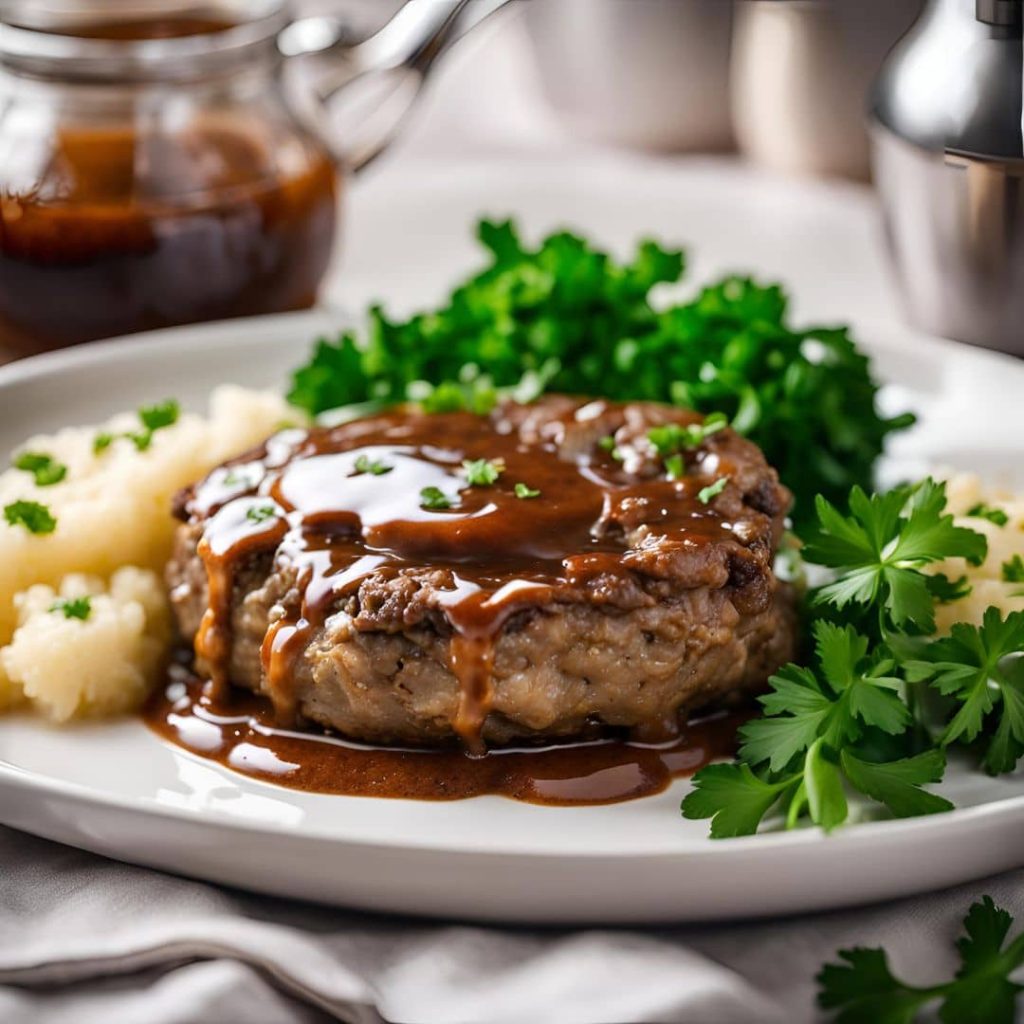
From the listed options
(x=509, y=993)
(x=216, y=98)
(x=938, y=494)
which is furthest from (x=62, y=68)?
(x=509, y=993)

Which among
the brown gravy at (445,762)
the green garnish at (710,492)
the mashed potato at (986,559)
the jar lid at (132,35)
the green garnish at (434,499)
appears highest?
the jar lid at (132,35)

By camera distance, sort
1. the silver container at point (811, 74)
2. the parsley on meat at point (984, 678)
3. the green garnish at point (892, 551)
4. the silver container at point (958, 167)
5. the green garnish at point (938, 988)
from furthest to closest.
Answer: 1. the silver container at point (811, 74)
2. the silver container at point (958, 167)
3. the green garnish at point (892, 551)
4. the parsley on meat at point (984, 678)
5. the green garnish at point (938, 988)

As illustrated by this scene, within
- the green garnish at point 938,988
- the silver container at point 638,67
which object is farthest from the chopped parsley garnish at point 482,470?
the silver container at point 638,67

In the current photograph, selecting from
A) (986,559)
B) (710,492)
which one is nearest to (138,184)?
(710,492)

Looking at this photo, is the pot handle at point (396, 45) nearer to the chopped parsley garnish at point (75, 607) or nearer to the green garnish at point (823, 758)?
the chopped parsley garnish at point (75, 607)

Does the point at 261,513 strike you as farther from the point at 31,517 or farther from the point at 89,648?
the point at 31,517

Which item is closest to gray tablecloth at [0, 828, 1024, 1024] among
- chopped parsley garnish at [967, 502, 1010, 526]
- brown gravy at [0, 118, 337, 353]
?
chopped parsley garnish at [967, 502, 1010, 526]

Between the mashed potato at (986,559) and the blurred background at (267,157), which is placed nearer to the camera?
the mashed potato at (986,559)
